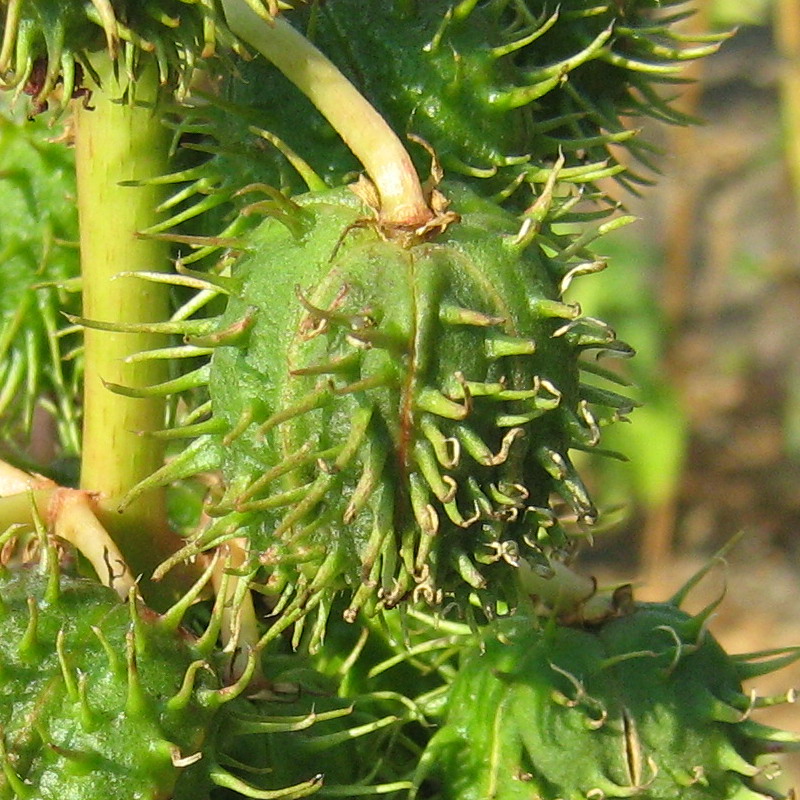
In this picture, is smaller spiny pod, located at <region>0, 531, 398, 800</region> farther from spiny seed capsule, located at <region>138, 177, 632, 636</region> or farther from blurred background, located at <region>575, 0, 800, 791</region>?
blurred background, located at <region>575, 0, 800, 791</region>

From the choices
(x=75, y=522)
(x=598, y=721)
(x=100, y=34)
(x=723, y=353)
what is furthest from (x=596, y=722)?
(x=723, y=353)

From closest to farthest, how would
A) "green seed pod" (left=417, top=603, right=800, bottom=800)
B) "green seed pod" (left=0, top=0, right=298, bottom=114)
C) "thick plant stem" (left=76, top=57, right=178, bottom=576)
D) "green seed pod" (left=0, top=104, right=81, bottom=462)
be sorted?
"green seed pod" (left=0, top=0, right=298, bottom=114)
"thick plant stem" (left=76, top=57, right=178, bottom=576)
"green seed pod" (left=417, top=603, right=800, bottom=800)
"green seed pod" (left=0, top=104, right=81, bottom=462)

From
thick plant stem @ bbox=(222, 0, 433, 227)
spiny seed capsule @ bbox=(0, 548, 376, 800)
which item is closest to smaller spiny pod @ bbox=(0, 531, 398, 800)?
spiny seed capsule @ bbox=(0, 548, 376, 800)

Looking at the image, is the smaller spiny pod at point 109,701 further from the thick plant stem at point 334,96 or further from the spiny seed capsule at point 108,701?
the thick plant stem at point 334,96

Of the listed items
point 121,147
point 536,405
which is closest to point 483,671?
point 536,405

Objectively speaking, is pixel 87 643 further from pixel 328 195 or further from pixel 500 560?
pixel 328 195
